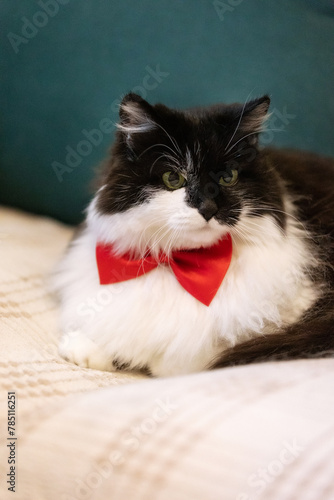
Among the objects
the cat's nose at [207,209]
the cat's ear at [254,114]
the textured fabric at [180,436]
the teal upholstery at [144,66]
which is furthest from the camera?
the teal upholstery at [144,66]

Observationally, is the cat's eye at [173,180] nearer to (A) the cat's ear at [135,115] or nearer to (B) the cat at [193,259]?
(B) the cat at [193,259]

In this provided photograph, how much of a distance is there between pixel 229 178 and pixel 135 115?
0.29 metres

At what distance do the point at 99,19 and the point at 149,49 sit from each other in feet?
0.78

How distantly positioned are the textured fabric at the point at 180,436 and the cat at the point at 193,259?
225 mm

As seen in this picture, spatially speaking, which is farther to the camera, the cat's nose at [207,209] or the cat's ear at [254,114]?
the cat's ear at [254,114]

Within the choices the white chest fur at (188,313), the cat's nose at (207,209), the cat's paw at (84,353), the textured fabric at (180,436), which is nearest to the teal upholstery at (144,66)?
the white chest fur at (188,313)

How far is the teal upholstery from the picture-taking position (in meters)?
1.82

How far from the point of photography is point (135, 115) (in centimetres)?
119

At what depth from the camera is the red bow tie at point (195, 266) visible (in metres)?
1.26

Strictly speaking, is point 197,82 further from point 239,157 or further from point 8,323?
point 8,323

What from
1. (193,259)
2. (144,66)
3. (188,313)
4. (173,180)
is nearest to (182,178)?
(173,180)

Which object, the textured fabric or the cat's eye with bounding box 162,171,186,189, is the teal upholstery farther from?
the textured fabric

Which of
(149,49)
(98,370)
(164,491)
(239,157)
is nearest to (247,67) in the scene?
(149,49)

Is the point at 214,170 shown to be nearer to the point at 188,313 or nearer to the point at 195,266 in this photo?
the point at 195,266
